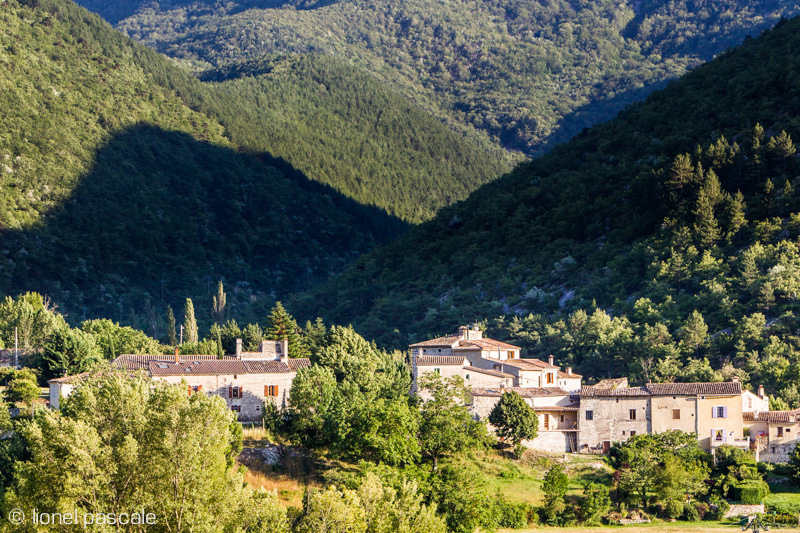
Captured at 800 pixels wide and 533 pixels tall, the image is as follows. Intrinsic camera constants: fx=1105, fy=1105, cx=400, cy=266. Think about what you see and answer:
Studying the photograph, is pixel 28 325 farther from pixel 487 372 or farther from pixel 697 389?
pixel 697 389

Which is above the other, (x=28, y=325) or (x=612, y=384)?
(x=28, y=325)

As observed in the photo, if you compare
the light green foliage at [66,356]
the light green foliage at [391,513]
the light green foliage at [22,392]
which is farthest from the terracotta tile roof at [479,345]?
the light green foliage at [391,513]

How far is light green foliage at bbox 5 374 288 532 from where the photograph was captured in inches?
1866

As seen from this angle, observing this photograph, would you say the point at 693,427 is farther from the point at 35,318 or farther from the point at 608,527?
the point at 35,318

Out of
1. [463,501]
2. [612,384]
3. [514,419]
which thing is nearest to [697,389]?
[612,384]

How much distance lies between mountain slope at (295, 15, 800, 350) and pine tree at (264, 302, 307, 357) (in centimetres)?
2640

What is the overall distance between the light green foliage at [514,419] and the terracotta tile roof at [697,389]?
32.2ft

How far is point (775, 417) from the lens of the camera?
3287 inches

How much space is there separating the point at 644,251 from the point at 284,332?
48.3m

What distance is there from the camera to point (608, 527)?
73250 millimetres

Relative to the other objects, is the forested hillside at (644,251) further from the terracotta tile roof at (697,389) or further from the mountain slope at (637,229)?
the terracotta tile roof at (697,389)

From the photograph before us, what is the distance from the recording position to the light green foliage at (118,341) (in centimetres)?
10256

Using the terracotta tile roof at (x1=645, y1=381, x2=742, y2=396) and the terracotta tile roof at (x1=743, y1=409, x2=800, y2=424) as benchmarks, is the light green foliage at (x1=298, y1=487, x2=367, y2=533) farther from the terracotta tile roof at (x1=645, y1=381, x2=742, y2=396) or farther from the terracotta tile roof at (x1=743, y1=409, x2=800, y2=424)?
the terracotta tile roof at (x1=743, y1=409, x2=800, y2=424)

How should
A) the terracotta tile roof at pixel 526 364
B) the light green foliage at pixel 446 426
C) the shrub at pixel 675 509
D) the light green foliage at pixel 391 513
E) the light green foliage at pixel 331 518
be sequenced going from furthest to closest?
the terracotta tile roof at pixel 526 364
the light green foliage at pixel 446 426
the shrub at pixel 675 509
the light green foliage at pixel 391 513
the light green foliage at pixel 331 518
